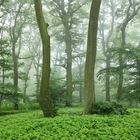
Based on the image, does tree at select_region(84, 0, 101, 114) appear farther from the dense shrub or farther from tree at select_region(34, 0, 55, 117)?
tree at select_region(34, 0, 55, 117)

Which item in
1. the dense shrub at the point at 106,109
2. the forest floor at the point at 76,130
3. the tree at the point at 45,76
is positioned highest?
the tree at the point at 45,76

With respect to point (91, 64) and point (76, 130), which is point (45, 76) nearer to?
point (91, 64)

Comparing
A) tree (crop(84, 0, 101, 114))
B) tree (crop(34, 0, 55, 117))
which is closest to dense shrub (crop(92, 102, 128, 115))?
tree (crop(84, 0, 101, 114))

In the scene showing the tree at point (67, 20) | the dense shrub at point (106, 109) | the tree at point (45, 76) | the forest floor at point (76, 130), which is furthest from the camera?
the tree at point (67, 20)

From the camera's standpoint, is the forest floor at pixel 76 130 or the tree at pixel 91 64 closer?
the forest floor at pixel 76 130

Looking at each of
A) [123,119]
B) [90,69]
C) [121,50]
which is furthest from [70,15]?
[123,119]

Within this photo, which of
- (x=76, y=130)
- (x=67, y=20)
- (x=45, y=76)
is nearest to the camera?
(x=76, y=130)

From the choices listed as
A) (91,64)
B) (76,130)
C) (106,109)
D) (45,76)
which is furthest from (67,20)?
(76,130)

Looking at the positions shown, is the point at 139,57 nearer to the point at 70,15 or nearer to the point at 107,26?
the point at 70,15

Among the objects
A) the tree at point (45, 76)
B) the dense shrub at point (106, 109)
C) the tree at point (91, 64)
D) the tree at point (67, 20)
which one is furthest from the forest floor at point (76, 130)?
the tree at point (67, 20)

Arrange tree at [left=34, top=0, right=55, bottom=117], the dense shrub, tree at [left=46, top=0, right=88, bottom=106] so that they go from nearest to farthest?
tree at [left=34, top=0, right=55, bottom=117] < the dense shrub < tree at [left=46, top=0, right=88, bottom=106]

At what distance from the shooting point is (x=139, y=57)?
1634cm

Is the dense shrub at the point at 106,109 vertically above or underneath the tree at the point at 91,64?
underneath

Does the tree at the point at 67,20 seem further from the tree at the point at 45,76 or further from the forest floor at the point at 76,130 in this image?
the forest floor at the point at 76,130
